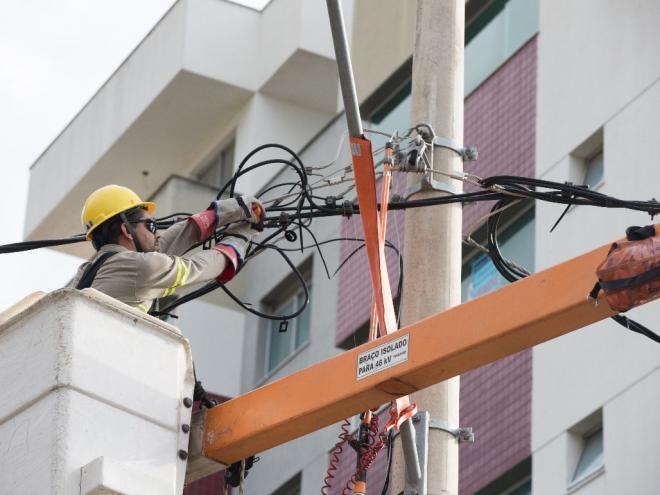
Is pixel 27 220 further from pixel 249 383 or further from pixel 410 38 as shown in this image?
pixel 410 38

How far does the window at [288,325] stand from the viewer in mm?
27772

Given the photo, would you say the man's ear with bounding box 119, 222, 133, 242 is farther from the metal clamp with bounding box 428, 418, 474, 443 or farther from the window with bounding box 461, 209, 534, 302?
the window with bounding box 461, 209, 534, 302

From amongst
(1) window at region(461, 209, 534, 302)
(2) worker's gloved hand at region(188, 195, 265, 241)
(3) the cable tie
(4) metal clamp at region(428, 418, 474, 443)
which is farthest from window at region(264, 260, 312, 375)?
(4) metal clamp at region(428, 418, 474, 443)

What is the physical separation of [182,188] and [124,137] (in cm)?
398

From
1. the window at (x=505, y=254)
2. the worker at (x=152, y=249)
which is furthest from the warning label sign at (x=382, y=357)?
the window at (x=505, y=254)

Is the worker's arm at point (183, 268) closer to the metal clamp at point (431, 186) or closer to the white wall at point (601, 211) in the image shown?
the metal clamp at point (431, 186)

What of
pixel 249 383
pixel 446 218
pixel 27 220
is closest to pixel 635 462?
pixel 446 218

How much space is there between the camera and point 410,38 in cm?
2617

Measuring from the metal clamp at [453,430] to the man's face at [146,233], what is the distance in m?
2.03

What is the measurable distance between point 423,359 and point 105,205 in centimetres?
238

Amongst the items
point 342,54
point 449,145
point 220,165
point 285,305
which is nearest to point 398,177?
point 285,305

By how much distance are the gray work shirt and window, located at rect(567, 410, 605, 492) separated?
349 inches

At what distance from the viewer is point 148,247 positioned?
10.9 m

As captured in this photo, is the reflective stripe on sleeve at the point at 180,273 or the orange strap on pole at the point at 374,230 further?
the reflective stripe on sleeve at the point at 180,273
